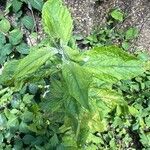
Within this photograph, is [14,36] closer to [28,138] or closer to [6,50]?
[6,50]

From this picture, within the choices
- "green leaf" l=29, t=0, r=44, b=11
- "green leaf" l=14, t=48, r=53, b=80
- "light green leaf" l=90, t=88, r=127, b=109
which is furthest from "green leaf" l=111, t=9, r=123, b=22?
"green leaf" l=14, t=48, r=53, b=80

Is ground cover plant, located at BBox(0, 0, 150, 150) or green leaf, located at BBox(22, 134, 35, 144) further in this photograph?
green leaf, located at BBox(22, 134, 35, 144)

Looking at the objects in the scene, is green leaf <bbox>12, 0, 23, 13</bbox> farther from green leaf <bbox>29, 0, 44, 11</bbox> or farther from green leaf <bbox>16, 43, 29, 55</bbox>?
green leaf <bbox>16, 43, 29, 55</bbox>

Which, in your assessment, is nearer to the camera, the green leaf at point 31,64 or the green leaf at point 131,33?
the green leaf at point 31,64

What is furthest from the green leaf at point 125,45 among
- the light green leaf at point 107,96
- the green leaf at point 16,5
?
the light green leaf at point 107,96

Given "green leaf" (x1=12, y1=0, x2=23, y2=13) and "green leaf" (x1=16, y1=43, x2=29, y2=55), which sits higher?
"green leaf" (x1=12, y1=0, x2=23, y2=13)

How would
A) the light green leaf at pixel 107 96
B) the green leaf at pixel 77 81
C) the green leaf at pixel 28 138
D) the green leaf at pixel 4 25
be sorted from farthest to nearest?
the green leaf at pixel 4 25, the green leaf at pixel 28 138, the light green leaf at pixel 107 96, the green leaf at pixel 77 81

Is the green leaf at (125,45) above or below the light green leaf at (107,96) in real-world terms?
below

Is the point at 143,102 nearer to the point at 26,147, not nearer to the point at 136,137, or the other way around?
the point at 136,137

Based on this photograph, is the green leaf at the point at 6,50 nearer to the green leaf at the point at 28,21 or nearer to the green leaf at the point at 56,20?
the green leaf at the point at 28,21
